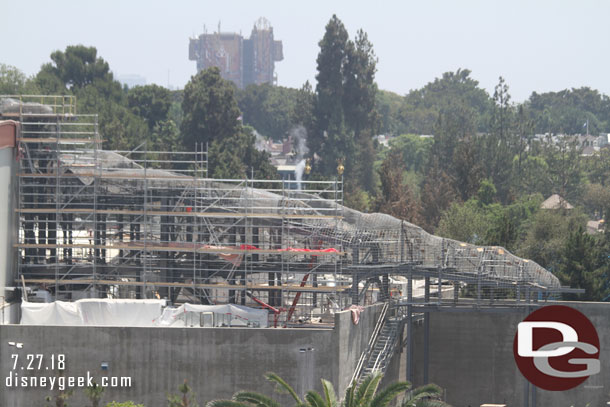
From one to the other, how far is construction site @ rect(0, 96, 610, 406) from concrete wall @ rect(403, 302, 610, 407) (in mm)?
166

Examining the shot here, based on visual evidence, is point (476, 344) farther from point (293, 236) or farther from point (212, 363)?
point (212, 363)

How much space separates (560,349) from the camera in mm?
53875

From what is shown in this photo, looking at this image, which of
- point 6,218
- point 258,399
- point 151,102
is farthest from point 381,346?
point 151,102

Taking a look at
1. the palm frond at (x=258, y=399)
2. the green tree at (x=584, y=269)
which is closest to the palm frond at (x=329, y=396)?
the palm frond at (x=258, y=399)

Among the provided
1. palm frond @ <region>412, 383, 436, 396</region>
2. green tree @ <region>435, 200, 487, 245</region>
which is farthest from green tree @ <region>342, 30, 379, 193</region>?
palm frond @ <region>412, 383, 436, 396</region>

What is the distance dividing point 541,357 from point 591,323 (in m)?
2.85

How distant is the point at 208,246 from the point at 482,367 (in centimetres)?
1425

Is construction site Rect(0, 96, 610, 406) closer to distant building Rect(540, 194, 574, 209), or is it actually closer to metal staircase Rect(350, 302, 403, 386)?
metal staircase Rect(350, 302, 403, 386)

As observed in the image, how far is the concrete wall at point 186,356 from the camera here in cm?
4859

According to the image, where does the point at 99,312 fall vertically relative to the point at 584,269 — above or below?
below

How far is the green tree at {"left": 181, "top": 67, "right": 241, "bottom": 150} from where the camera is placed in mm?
124500

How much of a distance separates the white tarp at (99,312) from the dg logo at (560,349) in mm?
17148

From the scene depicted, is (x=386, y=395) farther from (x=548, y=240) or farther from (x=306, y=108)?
(x=306, y=108)

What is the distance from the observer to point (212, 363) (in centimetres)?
4900
